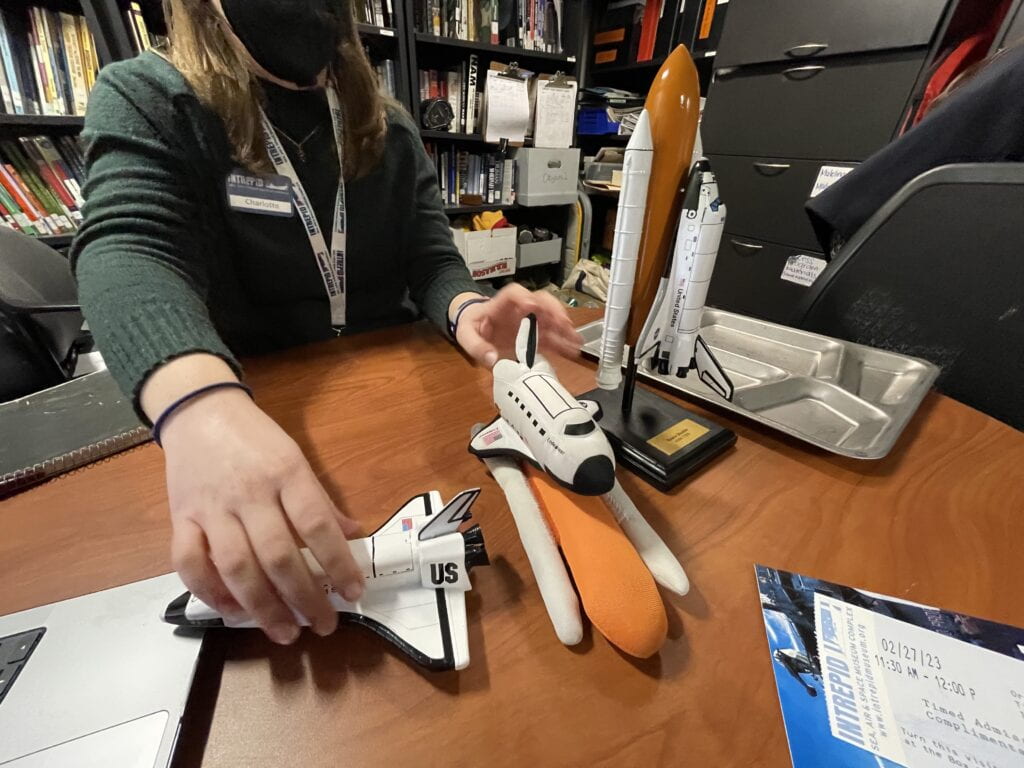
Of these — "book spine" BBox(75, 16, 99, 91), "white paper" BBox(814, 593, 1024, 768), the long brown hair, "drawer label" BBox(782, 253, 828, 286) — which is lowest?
"drawer label" BBox(782, 253, 828, 286)

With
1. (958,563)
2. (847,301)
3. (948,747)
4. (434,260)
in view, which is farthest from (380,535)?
(847,301)

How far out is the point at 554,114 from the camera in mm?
1753

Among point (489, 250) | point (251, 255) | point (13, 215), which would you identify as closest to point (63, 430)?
point (251, 255)

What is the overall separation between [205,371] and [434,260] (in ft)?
1.56

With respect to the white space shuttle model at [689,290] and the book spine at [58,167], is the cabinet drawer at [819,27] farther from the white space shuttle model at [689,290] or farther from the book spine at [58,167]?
the book spine at [58,167]

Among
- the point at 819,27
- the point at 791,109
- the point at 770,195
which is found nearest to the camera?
the point at 819,27

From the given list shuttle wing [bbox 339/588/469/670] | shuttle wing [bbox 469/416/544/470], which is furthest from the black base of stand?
shuttle wing [bbox 339/588/469/670]

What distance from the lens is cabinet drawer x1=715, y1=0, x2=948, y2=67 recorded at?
1103 millimetres

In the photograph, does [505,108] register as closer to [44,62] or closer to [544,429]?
[44,62]

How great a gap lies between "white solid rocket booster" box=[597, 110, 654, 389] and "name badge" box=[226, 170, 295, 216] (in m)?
0.46

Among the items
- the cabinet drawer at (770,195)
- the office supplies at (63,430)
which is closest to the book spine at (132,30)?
the office supplies at (63,430)

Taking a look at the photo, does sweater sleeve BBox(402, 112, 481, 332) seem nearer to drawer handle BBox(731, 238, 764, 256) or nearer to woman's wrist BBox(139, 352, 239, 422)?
woman's wrist BBox(139, 352, 239, 422)

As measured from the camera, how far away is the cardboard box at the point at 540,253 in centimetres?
193

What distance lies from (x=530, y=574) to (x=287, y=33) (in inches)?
25.2
